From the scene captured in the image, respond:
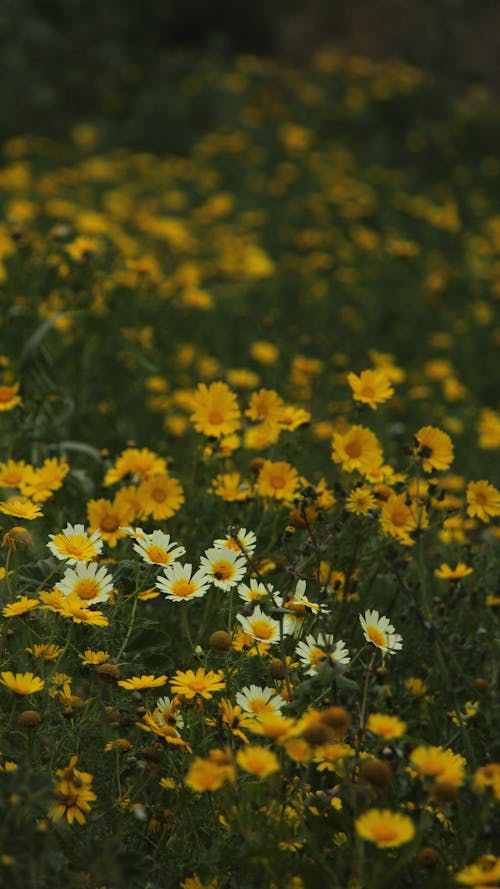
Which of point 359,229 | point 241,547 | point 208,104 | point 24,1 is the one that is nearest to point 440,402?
point 359,229

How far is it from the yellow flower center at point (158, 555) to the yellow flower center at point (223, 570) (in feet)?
0.31

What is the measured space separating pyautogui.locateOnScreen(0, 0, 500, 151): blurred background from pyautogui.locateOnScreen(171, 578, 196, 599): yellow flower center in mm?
7397

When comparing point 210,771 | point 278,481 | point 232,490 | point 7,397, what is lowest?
point 7,397

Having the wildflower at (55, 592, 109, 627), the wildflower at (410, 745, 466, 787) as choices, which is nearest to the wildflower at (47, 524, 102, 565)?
the wildflower at (55, 592, 109, 627)

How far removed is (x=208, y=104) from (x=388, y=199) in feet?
8.27

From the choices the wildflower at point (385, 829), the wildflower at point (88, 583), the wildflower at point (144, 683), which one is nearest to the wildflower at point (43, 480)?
the wildflower at point (88, 583)

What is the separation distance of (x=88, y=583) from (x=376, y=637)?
56 centimetres

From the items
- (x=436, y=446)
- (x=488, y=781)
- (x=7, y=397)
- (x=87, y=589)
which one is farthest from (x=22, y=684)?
(x=7, y=397)

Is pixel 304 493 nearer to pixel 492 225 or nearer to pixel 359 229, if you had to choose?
pixel 359 229

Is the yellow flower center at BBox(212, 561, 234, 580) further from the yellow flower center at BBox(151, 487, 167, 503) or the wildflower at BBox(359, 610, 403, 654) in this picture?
the yellow flower center at BBox(151, 487, 167, 503)

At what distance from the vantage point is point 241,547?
5.70 ft

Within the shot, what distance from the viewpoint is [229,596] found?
1.86 metres

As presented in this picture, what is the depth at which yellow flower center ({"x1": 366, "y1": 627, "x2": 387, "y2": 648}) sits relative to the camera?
1.76m

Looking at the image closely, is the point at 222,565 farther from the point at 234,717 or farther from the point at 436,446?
the point at 436,446
